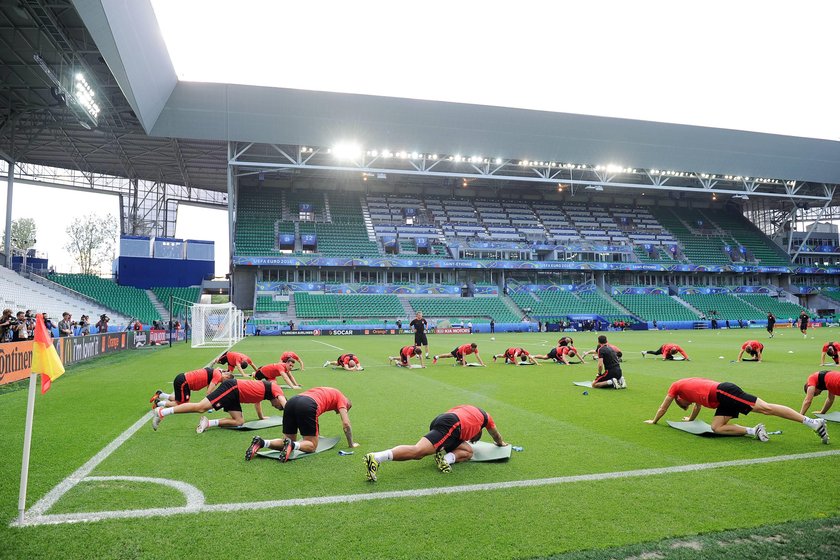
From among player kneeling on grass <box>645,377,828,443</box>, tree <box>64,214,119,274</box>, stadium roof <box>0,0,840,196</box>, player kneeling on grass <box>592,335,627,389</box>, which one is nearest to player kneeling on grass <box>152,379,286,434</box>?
player kneeling on grass <box>645,377,828,443</box>

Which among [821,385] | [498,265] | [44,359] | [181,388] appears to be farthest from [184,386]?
[498,265]

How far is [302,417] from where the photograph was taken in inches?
Answer: 255

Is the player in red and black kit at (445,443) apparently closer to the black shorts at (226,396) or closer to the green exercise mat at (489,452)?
the green exercise mat at (489,452)

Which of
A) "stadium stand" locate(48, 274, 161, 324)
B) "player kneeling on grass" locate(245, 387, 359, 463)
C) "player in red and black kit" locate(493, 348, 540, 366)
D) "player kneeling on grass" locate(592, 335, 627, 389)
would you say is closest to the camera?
"player kneeling on grass" locate(245, 387, 359, 463)

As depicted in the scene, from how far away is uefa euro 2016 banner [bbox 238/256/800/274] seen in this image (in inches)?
1881

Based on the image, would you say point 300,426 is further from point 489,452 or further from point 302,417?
point 489,452

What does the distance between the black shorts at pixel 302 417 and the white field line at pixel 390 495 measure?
1.04 metres

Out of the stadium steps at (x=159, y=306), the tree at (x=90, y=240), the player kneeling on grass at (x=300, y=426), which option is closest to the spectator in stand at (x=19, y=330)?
the player kneeling on grass at (x=300, y=426)

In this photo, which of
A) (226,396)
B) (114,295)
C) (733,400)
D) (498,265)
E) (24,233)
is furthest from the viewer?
(24,233)

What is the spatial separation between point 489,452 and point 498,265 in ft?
156

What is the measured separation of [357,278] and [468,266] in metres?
11.7

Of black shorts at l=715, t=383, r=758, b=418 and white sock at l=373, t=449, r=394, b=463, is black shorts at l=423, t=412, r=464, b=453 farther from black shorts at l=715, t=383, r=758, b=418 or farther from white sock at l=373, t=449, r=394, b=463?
black shorts at l=715, t=383, r=758, b=418

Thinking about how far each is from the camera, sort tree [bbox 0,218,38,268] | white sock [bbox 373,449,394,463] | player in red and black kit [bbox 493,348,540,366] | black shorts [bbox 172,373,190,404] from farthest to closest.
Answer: tree [bbox 0,218,38,268] < player in red and black kit [bbox 493,348,540,366] < black shorts [bbox 172,373,190,404] < white sock [bbox 373,449,394,463]

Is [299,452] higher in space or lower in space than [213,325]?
lower
